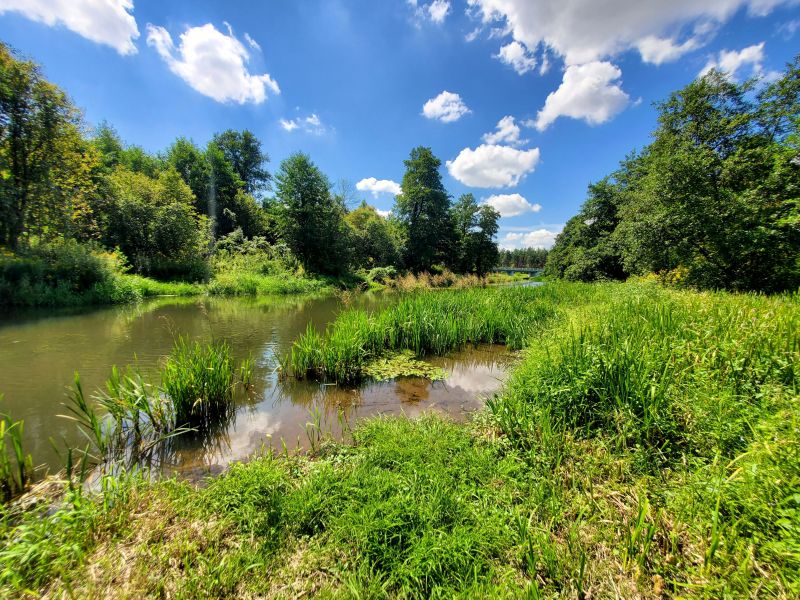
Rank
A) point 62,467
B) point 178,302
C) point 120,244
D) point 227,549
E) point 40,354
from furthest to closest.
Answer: point 120,244 < point 178,302 < point 40,354 < point 62,467 < point 227,549

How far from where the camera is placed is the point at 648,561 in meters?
1.81

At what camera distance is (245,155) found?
42812 millimetres

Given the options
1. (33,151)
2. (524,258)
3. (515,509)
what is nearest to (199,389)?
(515,509)

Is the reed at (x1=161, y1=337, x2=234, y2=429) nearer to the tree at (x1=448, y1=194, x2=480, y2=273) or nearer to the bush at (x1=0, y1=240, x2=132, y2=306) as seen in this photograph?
the bush at (x1=0, y1=240, x2=132, y2=306)

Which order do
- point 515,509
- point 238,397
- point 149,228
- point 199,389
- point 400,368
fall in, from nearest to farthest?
point 515,509 → point 199,389 → point 238,397 → point 400,368 → point 149,228

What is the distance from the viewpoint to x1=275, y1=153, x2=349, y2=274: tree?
2711cm

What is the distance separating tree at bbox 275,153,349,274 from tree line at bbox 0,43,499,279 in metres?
0.09

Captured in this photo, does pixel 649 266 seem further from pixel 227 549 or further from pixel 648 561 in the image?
pixel 227 549

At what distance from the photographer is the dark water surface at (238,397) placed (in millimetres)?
3666

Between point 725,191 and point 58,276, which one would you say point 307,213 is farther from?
point 725,191

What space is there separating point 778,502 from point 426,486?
214 cm

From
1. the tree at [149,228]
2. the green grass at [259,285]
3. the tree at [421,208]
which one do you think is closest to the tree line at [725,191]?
the green grass at [259,285]

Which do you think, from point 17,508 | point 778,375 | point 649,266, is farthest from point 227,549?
point 649,266

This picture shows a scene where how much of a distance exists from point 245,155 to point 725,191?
164 ft
